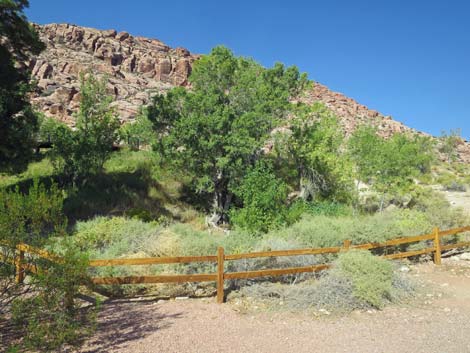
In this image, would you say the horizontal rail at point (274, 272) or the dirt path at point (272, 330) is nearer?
the dirt path at point (272, 330)

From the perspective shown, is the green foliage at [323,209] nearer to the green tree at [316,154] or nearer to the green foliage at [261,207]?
the green foliage at [261,207]

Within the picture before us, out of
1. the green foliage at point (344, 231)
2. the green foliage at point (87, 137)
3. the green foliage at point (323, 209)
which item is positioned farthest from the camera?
the green foliage at point (87, 137)

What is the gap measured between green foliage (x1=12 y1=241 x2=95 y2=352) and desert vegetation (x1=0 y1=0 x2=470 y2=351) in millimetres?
2681

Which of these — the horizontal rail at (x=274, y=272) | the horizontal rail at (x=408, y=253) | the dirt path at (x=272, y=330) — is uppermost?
the horizontal rail at (x=274, y=272)

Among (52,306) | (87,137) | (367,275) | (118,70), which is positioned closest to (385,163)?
(367,275)

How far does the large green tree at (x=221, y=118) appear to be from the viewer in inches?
694

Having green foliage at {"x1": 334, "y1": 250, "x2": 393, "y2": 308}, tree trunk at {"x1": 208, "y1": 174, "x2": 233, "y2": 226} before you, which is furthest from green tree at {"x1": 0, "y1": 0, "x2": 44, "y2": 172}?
green foliage at {"x1": 334, "y1": 250, "x2": 393, "y2": 308}

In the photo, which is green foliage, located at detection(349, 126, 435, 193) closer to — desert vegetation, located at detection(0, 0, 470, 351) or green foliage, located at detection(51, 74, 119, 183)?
desert vegetation, located at detection(0, 0, 470, 351)

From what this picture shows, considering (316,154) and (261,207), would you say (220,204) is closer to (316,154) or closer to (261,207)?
(261,207)

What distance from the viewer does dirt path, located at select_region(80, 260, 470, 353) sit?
17.8ft

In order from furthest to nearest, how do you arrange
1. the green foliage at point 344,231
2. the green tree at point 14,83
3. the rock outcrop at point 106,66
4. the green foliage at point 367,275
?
1. the rock outcrop at point 106,66
2. the green tree at point 14,83
3. the green foliage at point 344,231
4. the green foliage at point 367,275

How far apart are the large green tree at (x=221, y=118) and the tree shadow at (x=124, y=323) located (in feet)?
34.7

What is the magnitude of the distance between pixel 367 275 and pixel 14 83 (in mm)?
16356

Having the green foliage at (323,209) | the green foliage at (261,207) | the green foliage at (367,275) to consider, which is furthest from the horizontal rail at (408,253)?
the green foliage at (323,209)
